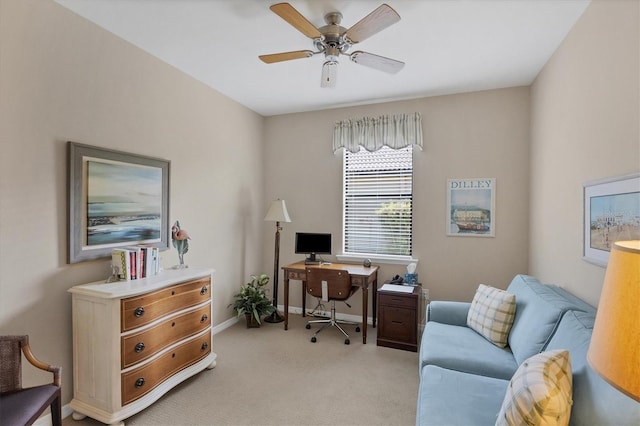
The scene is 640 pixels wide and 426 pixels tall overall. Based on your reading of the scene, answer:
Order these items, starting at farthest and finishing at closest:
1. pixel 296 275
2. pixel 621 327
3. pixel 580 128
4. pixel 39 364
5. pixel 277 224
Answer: pixel 277 224 < pixel 296 275 < pixel 580 128 < pixel 39 364 < pixel 621 327

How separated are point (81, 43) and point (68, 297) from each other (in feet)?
6.07

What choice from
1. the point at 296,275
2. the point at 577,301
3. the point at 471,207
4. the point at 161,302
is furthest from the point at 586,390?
the point at 296,275

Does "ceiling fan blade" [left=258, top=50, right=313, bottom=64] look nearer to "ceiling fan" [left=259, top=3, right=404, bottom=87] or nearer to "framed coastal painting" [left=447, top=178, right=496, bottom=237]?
"ceiling fan" [left=259, top=3, right=404, bottom=87]

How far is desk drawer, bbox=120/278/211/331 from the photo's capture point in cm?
207

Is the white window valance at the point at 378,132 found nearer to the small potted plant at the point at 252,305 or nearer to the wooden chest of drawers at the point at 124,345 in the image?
the small potted plant at the point at 252,305

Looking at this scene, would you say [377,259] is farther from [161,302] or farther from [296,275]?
[161,302]

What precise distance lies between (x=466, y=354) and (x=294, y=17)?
7.95 ft

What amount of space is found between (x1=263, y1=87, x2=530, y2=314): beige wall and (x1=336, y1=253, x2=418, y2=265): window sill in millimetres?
73

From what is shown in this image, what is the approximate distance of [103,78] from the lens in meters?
2.42

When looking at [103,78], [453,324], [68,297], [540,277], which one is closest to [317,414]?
[453,324]

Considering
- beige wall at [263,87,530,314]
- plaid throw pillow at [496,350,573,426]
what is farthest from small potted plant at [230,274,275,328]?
plaid throw pillow at [496,350,573,426]

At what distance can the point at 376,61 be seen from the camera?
2.37 metres

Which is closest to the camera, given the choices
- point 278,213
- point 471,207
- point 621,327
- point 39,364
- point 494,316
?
point 621,327

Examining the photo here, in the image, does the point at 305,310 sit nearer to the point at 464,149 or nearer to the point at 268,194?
the point at 268,194
